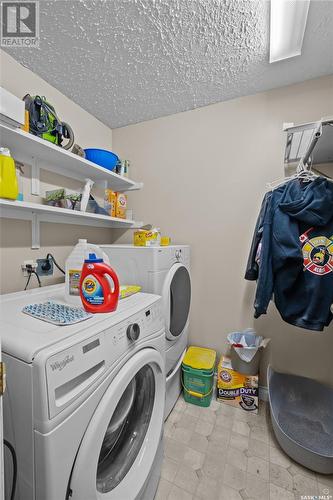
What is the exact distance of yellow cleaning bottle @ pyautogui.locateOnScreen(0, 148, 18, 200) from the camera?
0.99 m

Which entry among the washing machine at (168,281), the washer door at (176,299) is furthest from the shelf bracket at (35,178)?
the washer door at (176,299)

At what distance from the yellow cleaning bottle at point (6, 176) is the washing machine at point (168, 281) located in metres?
0.69

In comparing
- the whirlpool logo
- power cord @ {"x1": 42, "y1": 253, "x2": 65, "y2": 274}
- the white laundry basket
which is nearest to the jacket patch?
the white laundry basket

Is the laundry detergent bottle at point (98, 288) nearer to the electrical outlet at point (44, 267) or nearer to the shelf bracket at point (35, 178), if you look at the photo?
the electrical outlet at point (44, 267)

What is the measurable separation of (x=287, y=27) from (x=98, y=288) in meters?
1.71

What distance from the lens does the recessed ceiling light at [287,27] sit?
1037 millimetres

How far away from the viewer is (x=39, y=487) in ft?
1.71

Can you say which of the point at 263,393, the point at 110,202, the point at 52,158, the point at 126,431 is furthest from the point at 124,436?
the point at 52,158

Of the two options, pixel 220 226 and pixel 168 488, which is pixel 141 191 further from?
pixel 168 488

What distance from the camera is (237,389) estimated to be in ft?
5.27

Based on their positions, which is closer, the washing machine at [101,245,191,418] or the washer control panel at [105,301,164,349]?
the washer control panel at [105,301,164,349]

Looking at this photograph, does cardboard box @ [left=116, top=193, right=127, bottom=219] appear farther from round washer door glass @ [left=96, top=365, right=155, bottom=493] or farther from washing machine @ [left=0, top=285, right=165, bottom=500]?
round washer door glass @ [left=96, top=365, right=155, bottom=493]

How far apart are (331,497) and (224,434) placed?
0.56m

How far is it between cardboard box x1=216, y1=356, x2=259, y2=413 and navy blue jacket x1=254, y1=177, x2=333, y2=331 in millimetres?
656
